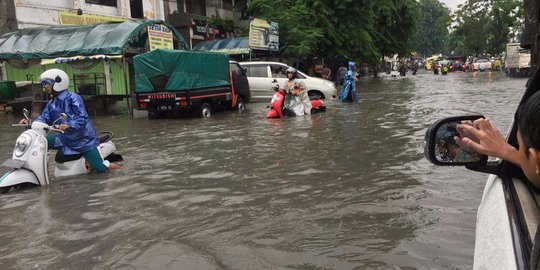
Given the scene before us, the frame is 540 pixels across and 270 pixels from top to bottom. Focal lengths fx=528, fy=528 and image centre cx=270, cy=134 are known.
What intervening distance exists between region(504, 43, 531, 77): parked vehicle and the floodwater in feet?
84.5

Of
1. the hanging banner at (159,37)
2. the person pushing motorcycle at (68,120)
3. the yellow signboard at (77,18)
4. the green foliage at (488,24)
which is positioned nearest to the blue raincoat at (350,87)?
the hanging banner at (159,37)

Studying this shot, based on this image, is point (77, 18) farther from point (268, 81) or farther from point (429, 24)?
point (429, 24)

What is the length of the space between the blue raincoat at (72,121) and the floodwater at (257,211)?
1.49ft

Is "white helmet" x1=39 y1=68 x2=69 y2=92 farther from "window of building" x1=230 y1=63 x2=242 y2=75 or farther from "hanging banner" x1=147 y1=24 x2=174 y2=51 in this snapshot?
"hanging banner" x1=147 y1=24 x2=174 y2=51

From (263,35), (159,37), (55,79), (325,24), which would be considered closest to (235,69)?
(159,37)

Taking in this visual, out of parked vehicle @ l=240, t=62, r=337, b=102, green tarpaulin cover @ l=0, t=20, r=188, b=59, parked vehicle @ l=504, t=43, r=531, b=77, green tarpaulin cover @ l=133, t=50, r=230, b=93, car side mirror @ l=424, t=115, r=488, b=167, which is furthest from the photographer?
parked vehicle @ l=504, t=43, r=531, b=77

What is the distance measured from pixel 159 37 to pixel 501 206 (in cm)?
1820

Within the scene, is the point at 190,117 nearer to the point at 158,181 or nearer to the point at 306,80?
the point at 306,80

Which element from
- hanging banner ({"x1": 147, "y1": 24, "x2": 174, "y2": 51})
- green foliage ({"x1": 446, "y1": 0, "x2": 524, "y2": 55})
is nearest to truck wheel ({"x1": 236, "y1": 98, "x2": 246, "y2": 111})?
A: hanging banner ({"x1": 147, "y1": 24, "x2": 174, "y2": 51})

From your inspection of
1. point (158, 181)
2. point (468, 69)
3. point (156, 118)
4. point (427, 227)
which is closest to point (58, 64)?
point (156, 118)

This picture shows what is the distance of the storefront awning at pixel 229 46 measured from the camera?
2608 cm

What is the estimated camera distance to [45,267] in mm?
3846

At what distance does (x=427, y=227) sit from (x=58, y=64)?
58.8 ft

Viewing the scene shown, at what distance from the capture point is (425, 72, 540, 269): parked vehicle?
143 cm
